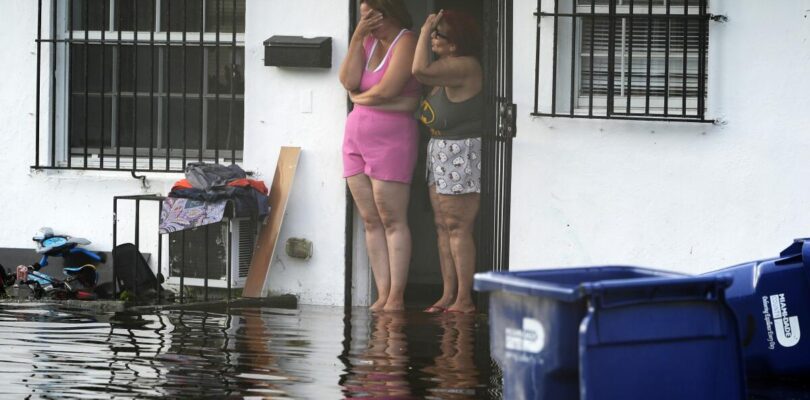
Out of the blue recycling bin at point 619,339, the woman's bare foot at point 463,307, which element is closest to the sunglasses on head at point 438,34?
the woman's bare foot at point 463,307

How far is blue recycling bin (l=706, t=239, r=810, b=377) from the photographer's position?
29.8 ft

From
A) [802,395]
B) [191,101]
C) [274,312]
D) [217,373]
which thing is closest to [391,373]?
[217,373]

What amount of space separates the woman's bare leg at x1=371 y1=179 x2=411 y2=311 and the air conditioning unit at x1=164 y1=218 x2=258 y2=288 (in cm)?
109

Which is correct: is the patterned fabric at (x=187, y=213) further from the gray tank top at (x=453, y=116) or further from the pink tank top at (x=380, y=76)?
the gray tank top at (x=453, y=116)

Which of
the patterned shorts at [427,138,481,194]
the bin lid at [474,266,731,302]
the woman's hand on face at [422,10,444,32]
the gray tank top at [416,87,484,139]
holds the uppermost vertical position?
the woman's hand on face at [422,10,444,32]

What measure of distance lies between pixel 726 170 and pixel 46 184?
5.50 meters

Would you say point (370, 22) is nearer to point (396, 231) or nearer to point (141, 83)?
point (396, 231)

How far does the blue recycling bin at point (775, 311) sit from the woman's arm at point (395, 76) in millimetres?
4042

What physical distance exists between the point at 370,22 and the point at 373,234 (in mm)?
1605

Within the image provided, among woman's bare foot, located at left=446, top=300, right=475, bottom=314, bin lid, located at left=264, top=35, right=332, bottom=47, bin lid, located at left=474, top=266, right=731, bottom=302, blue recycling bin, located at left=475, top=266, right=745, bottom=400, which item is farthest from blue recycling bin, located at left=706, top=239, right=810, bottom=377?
bin lid, located at left=264, top=35, right=332, bottom=47

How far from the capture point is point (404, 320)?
482 inches

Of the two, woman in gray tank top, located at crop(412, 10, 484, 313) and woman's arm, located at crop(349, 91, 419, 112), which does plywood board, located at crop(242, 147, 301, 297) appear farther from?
woman in gray tank top, located at crop(412, 10, 484, 313)

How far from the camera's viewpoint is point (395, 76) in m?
12.6

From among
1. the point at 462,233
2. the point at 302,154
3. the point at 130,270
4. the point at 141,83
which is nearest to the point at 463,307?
the point at 462,233
